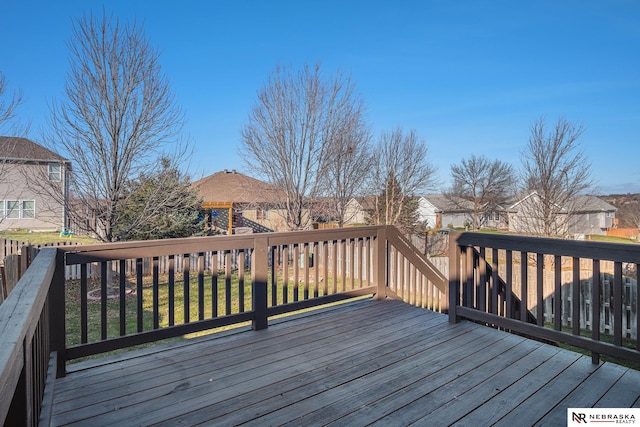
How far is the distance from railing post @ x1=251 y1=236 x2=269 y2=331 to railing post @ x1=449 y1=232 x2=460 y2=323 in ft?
6.39

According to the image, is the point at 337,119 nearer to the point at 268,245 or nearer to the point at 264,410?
the point at 268,245

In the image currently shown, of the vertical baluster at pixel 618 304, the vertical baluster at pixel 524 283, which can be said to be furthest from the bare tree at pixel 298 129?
the vertical baluster at pixel 618 304

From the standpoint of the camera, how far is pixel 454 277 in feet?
12.1

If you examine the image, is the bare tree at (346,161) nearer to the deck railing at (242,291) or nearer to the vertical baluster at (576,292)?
the deck railing at (242,291)

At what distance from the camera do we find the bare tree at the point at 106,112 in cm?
661

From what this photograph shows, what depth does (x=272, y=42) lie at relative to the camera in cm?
999

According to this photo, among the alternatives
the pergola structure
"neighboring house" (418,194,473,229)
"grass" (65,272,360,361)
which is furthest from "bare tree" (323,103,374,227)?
"neighboring house" (418,194,473,229)

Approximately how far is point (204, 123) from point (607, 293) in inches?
417

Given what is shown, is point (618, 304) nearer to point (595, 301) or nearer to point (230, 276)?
point (595, 301)

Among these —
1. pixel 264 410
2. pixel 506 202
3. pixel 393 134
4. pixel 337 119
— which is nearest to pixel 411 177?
pixel 393 134

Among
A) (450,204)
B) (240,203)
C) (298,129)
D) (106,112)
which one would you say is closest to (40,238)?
(240,203)

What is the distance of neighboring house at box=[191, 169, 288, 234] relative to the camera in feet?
34.4

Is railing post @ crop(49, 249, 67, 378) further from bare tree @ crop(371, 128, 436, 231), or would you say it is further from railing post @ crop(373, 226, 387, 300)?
bare tree @ crop(371, 128, 436, 231)

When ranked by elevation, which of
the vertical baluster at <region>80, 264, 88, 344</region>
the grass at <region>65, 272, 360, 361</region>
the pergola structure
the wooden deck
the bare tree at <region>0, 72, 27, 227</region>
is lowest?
the grass at <region>65, 272, 360, 361</region>
